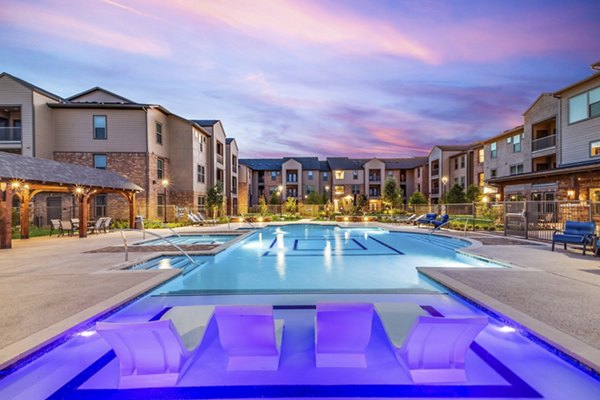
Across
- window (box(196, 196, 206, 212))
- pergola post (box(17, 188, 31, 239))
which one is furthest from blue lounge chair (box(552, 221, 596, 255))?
window (box(196, 196, 206, 212))

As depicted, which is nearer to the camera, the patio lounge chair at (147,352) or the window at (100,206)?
the patio lounge chair at (147,352)

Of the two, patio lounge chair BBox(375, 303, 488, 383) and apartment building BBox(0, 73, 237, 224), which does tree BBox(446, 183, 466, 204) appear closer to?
apartment building BBox(0, 73, 237, 224)

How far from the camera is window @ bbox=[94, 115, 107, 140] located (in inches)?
912

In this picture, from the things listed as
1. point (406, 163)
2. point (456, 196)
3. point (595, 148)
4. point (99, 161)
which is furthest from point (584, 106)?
point (99, 161)

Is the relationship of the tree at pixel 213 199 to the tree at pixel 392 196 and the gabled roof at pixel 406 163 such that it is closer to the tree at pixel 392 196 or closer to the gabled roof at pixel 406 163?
the tree at pixel 392 196

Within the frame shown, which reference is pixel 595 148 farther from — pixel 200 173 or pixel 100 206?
pixel 100 206

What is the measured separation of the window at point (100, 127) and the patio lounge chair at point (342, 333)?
26036 millimetres

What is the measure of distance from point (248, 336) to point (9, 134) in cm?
2966

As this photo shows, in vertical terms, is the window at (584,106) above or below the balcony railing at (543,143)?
above

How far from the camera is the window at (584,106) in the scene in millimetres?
18266

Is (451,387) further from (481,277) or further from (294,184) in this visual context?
(294,184)

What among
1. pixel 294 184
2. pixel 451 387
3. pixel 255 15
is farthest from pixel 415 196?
pixel 451 387

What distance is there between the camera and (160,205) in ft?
81.0

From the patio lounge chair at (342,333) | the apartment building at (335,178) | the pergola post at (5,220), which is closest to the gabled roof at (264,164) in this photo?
the apartment building at (335,178)
